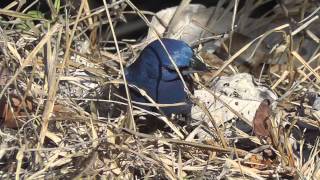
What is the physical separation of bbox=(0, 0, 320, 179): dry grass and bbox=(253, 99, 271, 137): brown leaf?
2 cm

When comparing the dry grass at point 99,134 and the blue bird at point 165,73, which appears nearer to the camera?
the dry grass at point 99,134

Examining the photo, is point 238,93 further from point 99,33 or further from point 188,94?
point 99,33

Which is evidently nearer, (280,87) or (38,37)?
(38,37)

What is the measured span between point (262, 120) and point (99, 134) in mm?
523

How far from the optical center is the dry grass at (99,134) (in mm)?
2414

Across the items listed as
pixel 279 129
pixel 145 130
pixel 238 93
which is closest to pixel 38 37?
pixel 145 130

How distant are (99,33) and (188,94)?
0.70 m

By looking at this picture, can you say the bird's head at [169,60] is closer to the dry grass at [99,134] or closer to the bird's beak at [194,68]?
the bird's beak at [194,68]

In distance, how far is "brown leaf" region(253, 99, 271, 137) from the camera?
261 centimetres

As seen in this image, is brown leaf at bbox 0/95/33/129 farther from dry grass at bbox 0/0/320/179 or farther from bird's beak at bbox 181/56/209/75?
bird's beak at bbox 181/56/209/75

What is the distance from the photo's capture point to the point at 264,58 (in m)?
3.29

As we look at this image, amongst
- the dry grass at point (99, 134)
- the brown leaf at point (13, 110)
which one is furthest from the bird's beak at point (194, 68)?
the brown leaf at point (13, 110)

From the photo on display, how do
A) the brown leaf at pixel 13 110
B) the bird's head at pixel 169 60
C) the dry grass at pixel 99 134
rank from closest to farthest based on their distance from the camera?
the dry grass at pixel 99 134, the brown leaf at pixel 13 110, the bird's head at pixel 169 60

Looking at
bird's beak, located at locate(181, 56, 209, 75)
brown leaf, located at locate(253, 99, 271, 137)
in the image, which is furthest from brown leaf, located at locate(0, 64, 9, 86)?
brown leaf, located at locate(253, 99, 271, 137)
